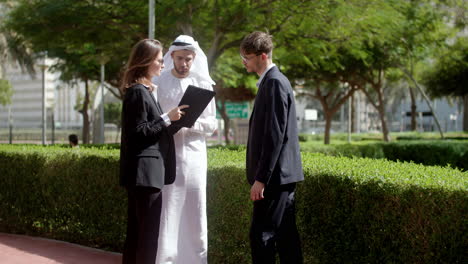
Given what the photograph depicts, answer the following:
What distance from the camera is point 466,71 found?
81.6ft

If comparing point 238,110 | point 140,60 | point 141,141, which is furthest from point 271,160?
point 238,110

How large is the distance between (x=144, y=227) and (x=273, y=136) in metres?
1.11

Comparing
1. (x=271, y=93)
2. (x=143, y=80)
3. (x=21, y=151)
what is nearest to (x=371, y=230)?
(x=271, y=93)

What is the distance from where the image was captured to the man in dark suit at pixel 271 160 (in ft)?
11.4

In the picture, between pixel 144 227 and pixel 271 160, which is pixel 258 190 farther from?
pixel 144 227

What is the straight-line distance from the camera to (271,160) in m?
3.46

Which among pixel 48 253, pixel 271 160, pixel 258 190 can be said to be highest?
pixel 271 160

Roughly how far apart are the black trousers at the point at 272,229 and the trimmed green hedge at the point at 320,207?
64cm

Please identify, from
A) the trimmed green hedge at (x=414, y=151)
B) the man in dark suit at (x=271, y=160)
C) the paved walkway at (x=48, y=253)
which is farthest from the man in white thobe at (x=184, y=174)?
the trimmed green hedge at (x=414, y=151)

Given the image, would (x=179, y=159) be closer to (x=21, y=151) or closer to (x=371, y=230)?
(x=371, y=230)

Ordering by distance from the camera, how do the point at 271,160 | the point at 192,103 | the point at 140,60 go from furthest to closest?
the point at 192,103 < the point at 140,60 < the point at 271,160

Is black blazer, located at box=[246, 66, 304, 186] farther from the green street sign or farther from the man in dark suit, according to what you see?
the green street sign

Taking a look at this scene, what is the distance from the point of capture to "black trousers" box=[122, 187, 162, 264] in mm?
3686

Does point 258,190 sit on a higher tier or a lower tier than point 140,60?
lower
